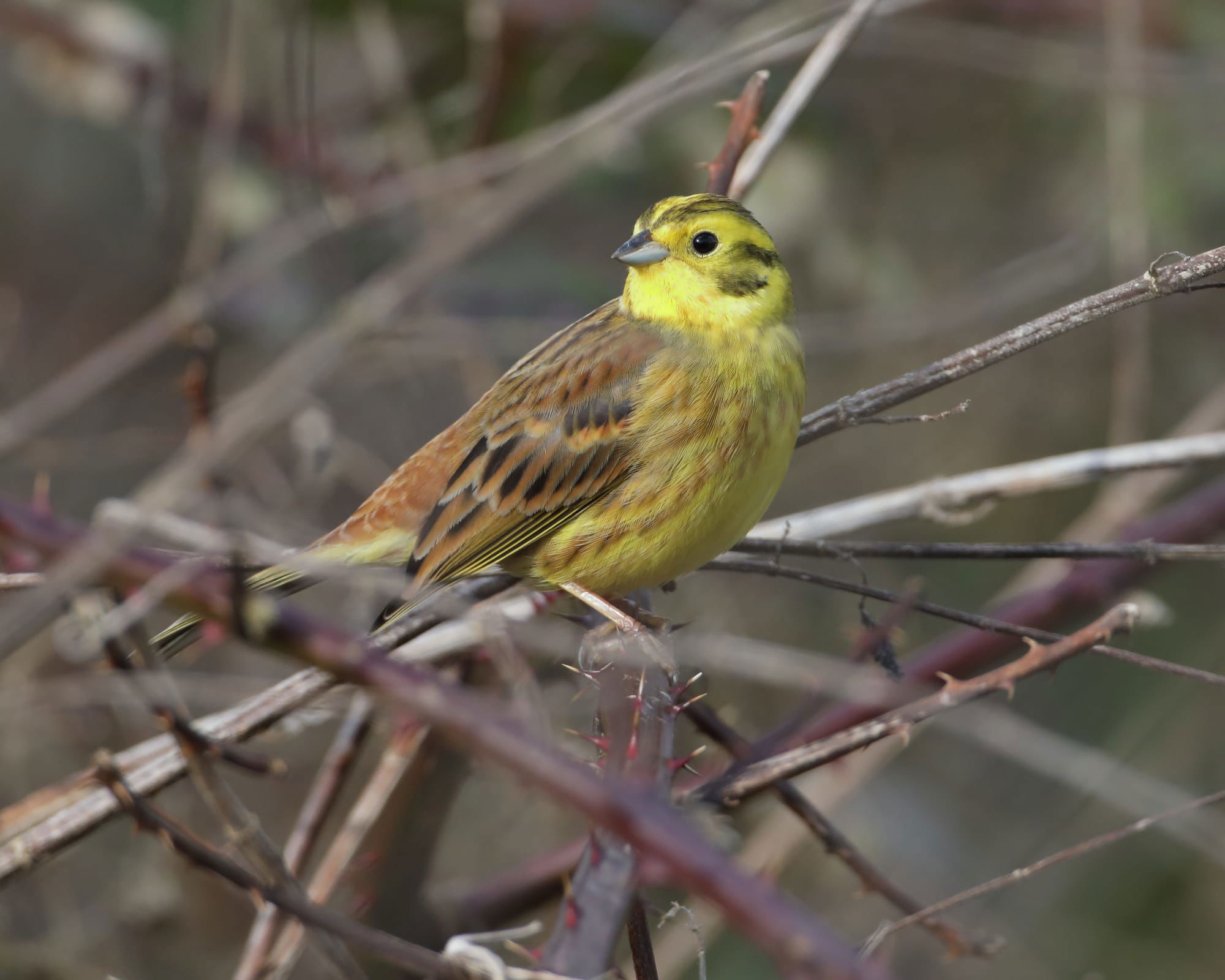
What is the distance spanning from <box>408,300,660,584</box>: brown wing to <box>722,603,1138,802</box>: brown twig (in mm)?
1432

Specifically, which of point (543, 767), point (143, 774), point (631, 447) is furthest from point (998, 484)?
point (543, 767)

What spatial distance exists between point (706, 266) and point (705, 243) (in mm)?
62

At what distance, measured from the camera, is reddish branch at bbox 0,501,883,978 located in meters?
1.01

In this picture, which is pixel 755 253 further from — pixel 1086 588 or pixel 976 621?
pixel 976 621

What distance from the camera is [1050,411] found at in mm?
6457

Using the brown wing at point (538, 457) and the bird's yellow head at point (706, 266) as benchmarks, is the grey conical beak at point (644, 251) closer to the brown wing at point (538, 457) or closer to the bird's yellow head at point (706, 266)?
the bird's yellow head at point (706, 266)

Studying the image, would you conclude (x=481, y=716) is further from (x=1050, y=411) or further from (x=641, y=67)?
(x=1050, y=411)

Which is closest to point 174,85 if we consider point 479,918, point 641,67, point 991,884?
point 641,67

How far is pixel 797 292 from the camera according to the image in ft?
22.0

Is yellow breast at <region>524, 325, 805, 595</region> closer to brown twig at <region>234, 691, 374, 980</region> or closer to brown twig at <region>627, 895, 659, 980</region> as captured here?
brown twig at <region>234, 691, 374, 980</region>

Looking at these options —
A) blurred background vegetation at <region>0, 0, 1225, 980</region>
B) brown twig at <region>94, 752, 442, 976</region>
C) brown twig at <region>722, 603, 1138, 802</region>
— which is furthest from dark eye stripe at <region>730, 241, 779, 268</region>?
brown twig at <region>94, 752, 442, 976</region>

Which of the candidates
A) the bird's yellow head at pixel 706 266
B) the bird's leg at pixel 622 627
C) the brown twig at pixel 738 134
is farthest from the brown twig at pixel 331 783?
the brown twig at pixel 738 134

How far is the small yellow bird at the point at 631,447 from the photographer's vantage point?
333 centimetres

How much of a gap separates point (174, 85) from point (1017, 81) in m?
3.85
